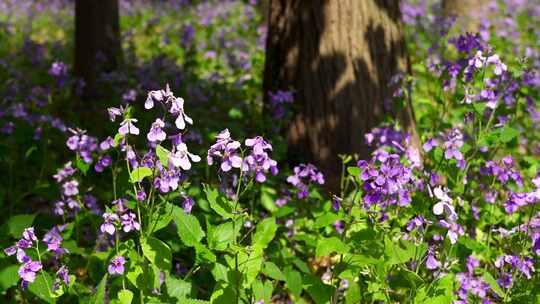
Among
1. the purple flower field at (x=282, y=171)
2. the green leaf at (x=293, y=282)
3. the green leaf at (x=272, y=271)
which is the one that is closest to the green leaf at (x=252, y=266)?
the purple flower field at (x=282, y=171)

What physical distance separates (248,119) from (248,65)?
7.31 ft

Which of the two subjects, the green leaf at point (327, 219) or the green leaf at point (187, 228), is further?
the green leaf at point (327, 219)

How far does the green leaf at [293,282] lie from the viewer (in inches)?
120

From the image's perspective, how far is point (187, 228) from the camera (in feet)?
8.17

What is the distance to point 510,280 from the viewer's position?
2914 mm

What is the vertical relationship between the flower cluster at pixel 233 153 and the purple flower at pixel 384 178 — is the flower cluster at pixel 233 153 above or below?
above

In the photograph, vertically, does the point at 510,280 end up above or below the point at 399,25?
below

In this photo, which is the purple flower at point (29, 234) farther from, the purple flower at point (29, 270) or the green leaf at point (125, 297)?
the green leaf at point (125, 297)

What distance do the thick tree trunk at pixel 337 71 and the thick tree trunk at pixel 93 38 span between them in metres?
2.37

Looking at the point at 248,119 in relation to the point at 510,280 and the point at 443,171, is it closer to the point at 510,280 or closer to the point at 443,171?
the point at 443,171

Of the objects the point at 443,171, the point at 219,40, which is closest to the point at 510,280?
the point at 443,171

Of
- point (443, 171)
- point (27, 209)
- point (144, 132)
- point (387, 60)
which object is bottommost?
point (27, 209)

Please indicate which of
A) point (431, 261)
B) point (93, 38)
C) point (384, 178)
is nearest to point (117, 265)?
point (384, 178)

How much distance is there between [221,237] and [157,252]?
0.27 meters
